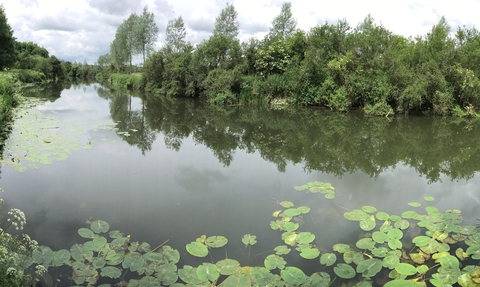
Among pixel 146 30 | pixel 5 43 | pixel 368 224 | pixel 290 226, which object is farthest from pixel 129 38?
pixel 368 224

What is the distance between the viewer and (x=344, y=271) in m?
3.95

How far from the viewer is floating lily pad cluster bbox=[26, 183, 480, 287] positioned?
3.72 metres

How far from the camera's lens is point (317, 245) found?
15.2 feet

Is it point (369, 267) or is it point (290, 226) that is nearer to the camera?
point (369, 267)

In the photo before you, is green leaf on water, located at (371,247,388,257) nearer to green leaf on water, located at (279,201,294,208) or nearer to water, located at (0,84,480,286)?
water, located at (0,84,480,286)

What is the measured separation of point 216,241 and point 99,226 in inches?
73.2

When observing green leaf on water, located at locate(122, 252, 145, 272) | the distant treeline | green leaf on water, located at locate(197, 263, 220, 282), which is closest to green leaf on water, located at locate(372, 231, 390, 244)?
green leaf on water, located at locate(197, 263, 220, 282)

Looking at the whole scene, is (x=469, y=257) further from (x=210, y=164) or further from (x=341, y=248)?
(x=210, y=164)

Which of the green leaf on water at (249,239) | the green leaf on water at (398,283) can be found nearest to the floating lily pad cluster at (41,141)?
the green leaf on water at (249,239)

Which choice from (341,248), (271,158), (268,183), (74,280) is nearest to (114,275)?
(74,280)

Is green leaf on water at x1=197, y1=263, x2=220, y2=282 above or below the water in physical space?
below

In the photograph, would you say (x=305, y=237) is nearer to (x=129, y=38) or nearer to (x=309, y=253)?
(x=309, y=253)

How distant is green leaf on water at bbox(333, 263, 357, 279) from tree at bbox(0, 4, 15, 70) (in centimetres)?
3547

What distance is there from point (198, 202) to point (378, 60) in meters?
19.1
